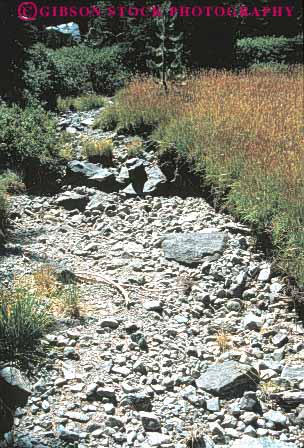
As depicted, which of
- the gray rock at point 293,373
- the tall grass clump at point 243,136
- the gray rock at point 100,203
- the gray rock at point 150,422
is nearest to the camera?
the gray rock at point 150,422

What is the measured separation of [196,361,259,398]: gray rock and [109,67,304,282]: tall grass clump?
1.28 meters

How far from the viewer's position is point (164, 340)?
467 cm

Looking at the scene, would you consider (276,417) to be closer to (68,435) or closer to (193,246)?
(68,435)

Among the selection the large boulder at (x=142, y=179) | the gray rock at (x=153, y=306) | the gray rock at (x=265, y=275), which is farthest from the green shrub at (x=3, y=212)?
the gray rock at (x=265, y=275)

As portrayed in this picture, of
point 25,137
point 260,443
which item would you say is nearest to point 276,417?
point 260,443

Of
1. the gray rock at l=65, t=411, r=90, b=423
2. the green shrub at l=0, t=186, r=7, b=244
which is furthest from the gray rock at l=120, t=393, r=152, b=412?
the green shrub at l=0, t=186, r=7, b=244

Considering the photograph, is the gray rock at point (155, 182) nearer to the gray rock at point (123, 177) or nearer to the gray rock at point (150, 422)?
the gray rock at point (123, 177)

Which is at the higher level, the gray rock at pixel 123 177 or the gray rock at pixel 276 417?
the gray rock at pixel 123 177

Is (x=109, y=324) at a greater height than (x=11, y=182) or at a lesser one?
lesser

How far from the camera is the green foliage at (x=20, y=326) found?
4035 millimetres

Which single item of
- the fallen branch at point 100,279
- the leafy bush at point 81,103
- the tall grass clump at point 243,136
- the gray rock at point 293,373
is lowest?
the gray rock at point 293,373

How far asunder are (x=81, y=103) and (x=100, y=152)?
3.74m

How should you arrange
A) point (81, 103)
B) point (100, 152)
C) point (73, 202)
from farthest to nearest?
point (81, 103) → point (100, 152) → point (73, 202)

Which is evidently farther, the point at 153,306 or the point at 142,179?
the point at 142,179
